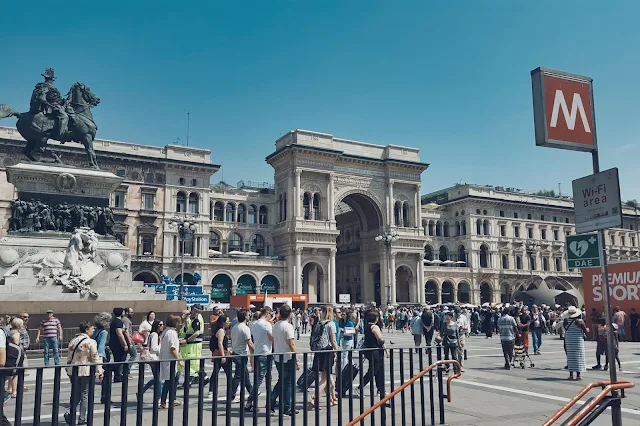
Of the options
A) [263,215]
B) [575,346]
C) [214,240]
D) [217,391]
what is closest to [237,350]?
[217,391]

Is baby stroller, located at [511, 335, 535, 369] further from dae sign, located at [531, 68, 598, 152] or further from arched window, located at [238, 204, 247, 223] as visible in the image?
arched window, located at [238, 204, 247, 223]

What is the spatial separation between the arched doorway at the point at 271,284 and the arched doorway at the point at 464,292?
25484 millimetres

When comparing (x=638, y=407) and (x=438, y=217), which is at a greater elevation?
(x=438, y=217)

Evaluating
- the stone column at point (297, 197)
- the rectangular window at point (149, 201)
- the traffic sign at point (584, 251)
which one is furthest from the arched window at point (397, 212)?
the traffic sign at point (584, 251)

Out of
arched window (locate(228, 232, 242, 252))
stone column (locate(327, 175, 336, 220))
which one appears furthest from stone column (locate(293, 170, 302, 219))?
arched window (locate(228, 232, 242, 252))

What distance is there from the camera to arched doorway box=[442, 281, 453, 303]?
228 feet

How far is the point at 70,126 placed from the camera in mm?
20547

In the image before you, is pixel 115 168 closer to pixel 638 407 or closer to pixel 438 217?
pixel 438 217

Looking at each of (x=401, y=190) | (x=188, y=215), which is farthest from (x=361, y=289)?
(x=188, y=215)

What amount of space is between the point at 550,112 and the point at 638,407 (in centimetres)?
636

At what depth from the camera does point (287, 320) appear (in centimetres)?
955

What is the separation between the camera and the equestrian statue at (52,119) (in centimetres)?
1991

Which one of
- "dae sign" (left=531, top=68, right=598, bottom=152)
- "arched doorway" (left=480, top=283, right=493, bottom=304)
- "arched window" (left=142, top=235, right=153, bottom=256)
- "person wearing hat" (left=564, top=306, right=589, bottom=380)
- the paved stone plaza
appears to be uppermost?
"arched window" (left=142, top=235, right=153, bottom=256)

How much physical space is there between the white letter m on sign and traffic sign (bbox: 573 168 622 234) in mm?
529
